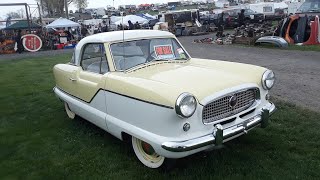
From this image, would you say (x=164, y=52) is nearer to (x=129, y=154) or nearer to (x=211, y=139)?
(x=129, y=154)

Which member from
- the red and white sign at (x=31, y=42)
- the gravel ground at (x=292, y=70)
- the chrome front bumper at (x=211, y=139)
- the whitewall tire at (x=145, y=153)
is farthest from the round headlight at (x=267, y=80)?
the red and white sign at (x=31, y=42)

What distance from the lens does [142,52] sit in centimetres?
462

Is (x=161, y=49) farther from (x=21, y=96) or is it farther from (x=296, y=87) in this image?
(x=21, y=96)

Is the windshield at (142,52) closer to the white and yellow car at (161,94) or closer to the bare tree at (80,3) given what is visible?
the white and yellow car at (161,94)

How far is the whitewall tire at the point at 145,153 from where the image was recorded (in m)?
3.80

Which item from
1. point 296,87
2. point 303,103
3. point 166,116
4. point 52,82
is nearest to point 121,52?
point 166,116

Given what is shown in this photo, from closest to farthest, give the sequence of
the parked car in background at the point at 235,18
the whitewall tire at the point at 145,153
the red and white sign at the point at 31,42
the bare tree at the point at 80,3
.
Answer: the whitewall tire at the point at 145,153 < the red and white sign at the point at 31,42 < the parked car in background at the point at 235,18 < the bare tree at the point at 80,3

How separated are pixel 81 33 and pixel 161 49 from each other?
25383 millimetres

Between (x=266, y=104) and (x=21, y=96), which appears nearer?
(x=266, y=104)

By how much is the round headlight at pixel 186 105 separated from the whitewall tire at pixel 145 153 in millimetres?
835

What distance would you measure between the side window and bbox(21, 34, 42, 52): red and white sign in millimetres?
16598

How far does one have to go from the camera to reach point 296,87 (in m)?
7.12

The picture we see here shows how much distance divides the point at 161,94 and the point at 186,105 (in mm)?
277

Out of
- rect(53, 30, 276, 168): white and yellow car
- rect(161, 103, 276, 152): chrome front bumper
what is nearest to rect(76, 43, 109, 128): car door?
rect(53, 30, 276, 168): white and yellow car
